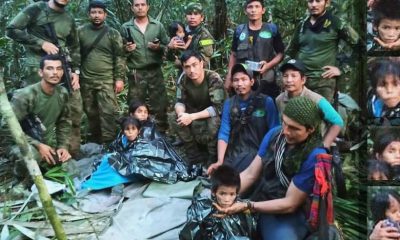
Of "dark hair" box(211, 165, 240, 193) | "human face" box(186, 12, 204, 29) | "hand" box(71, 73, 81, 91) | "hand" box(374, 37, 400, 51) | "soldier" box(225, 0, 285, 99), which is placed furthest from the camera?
"human face" box(186, 12, 204, 29)

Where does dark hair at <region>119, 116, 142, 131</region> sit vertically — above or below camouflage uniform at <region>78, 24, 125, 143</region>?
below

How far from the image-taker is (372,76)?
354cm

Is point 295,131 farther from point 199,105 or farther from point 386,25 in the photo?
point 199,105

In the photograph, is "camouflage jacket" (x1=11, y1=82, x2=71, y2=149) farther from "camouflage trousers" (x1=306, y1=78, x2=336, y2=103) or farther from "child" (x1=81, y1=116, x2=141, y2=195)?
"camouflage trousers" (x1=306, y1=78, x2=336, y2=103)

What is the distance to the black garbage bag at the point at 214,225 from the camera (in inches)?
150

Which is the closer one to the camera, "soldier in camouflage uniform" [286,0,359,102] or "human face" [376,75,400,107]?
"human face" [376,75,400,107]

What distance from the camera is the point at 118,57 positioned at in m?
6.54

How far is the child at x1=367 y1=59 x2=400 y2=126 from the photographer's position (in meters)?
3.44

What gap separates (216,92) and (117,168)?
132 centimetres

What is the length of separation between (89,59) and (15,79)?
2.14 m

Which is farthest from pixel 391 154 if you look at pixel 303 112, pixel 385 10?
pixel 385 10

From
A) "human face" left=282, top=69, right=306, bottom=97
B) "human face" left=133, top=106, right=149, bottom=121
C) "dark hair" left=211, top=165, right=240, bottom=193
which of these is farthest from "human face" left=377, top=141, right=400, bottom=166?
"human face" left=133, top=106, right=149, bottom=121

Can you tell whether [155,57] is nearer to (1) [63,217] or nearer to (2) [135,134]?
(2) [135,134]

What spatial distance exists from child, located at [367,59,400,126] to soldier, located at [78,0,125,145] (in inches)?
149
